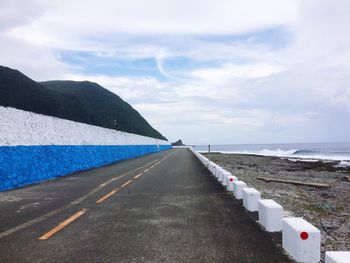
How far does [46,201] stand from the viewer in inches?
413

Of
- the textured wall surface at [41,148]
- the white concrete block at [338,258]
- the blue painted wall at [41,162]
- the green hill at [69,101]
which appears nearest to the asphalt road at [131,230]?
the white concrete block at [338,258]

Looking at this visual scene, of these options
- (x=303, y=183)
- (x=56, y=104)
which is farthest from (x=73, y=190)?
(x=56, y=104)

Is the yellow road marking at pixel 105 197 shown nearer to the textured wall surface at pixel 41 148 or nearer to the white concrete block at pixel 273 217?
the textured wall surface at pixel 41 148

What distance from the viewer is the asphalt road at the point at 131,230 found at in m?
5.40

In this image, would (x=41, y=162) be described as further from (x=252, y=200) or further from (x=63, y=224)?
(x=252, y=200)

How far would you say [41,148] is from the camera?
58.9 feet

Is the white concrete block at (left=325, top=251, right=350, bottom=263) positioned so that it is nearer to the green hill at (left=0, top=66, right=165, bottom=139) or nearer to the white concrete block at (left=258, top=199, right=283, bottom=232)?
the white concrete block at (left=258, top=199, right=283, bottom=232)

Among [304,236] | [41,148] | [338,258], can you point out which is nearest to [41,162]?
[41,148]

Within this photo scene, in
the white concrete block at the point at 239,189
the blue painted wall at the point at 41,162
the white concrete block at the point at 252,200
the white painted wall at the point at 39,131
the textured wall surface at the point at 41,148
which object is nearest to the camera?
the white concrete block at the point at 252,200

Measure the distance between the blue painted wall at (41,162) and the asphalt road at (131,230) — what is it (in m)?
Result: 3.19

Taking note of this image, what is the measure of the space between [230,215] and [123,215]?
7.73 ft

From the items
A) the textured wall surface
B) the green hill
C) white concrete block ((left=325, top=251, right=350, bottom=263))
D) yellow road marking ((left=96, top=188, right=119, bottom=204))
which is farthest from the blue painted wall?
the green hill

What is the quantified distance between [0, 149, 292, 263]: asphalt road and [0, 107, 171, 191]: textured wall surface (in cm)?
360

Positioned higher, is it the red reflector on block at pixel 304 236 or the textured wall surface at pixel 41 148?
the textured wall surface at pixel 41 148
